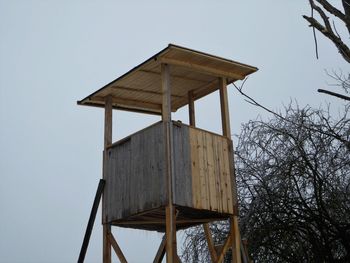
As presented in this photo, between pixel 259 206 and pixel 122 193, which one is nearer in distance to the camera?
pixel 122 193

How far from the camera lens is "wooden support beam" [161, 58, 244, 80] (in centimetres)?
1079

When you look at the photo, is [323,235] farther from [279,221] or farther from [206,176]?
[206,176]

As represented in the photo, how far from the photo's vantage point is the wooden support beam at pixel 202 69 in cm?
1079

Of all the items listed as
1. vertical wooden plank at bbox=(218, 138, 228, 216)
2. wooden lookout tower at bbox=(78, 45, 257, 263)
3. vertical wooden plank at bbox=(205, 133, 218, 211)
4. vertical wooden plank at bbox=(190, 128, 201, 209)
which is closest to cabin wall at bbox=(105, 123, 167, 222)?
wooden lookout tower at bbox=(78, 45, 257, 263)

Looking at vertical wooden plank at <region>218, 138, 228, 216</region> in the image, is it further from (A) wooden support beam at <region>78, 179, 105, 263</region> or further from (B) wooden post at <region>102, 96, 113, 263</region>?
(A) wooden support beam at <region>78, 179, 105, 263</region>

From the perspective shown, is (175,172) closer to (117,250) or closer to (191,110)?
(117,250)

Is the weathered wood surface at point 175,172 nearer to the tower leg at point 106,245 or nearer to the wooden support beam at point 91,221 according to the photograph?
the wooden support beam at point 91,221

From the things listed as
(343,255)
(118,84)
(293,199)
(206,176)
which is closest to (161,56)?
(118,84)

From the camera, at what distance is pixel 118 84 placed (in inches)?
465

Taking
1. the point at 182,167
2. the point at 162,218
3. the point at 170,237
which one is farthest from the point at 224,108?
the point at 170,237

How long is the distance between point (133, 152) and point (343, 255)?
6671mm

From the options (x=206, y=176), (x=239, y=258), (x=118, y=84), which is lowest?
(x=239, y=258)

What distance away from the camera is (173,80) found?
1202 cm

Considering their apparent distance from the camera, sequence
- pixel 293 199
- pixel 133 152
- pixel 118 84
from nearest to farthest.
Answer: pixel 133 152, pixel 118 84, pixel 293 199
